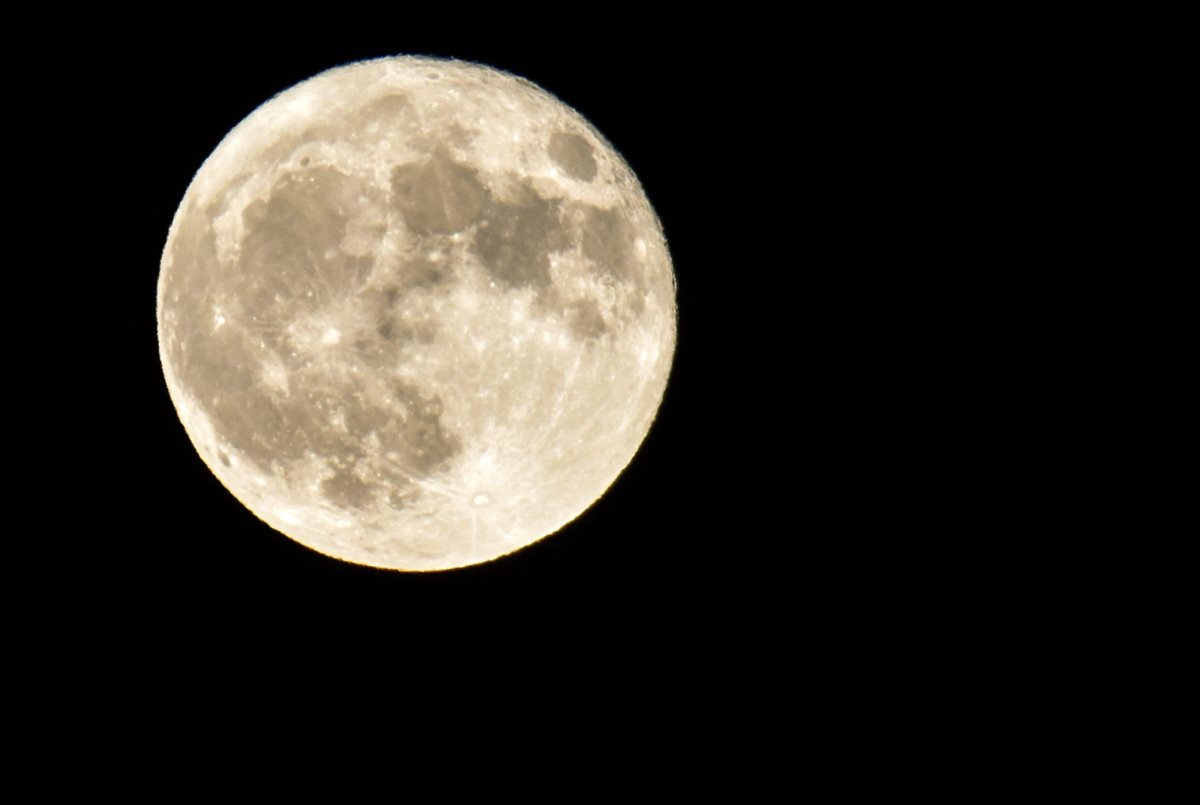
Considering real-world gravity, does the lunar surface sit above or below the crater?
below

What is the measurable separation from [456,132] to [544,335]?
1.30 m

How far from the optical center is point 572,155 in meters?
6.32

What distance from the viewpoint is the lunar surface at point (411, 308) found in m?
5.66

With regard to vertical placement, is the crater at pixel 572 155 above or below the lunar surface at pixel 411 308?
above

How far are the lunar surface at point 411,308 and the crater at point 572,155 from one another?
0.05 feet

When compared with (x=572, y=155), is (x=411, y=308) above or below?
below

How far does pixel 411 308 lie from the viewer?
18.4 ft

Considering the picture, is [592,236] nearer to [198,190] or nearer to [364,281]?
[364,281]

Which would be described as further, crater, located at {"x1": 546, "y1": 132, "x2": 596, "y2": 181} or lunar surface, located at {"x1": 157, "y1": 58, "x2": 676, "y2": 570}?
crater, located at {"x1": 546, "y1": 132, "x2": 596, "y2": 181}

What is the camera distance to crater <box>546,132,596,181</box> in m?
6.23

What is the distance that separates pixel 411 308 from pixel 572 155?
4.92ft

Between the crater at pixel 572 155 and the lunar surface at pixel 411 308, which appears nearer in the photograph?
the lunar surface at pixel 411 308

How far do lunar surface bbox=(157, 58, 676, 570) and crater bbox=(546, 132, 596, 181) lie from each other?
2 centimetres

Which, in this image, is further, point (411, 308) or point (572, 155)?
point (572, 155)
